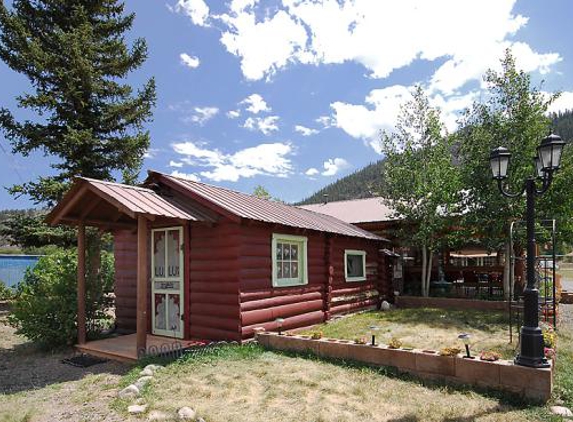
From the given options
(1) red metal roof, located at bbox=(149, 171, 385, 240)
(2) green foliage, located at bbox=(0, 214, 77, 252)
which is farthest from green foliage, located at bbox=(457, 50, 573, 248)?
(2) green foliage, located at bbox=(0, 214, 77, 252)

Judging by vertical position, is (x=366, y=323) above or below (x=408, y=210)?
below

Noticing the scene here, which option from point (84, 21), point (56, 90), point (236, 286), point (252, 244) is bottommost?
point (236, 286)

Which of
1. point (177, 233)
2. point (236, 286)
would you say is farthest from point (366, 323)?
point (177, 233)

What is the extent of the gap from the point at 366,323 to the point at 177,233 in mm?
5288

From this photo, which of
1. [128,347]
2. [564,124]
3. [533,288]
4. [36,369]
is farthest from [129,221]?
[564,124]

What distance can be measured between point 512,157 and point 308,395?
1050cm

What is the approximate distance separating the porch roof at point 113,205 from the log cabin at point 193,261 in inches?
0.8

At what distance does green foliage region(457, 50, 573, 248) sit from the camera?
12.1 m

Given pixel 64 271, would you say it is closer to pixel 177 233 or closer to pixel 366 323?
pixel 177 233

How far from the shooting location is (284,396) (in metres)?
5.14

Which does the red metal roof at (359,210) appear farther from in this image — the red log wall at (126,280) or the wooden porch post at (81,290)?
the wooden porch post at (81,290)

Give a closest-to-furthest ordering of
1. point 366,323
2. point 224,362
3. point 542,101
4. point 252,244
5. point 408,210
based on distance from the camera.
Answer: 1. point 224,362
2. point 252,244
3. point 366,323
4. point 542,101
5. point 408,210

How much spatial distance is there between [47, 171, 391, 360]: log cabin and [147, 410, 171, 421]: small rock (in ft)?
7.75

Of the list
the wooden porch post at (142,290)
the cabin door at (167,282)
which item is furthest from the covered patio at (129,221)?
the cabin door at (167,282)
